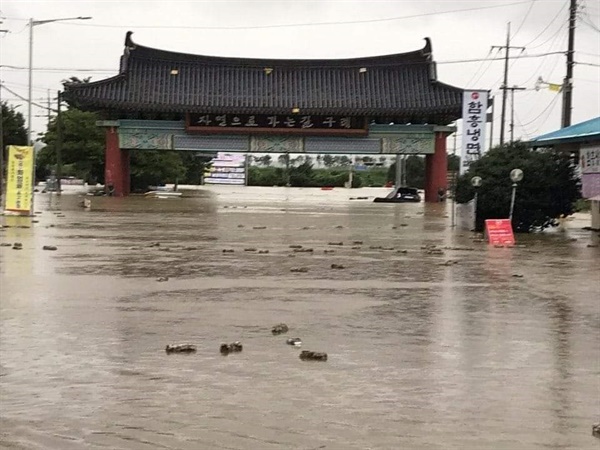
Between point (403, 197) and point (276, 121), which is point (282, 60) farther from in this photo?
point (403, 197)

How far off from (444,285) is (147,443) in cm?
890

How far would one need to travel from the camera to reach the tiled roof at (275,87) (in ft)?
178

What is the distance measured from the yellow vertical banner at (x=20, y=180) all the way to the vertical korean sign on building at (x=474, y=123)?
18468 mm

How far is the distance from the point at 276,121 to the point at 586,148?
29273mm

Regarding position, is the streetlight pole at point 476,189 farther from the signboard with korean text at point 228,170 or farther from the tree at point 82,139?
the signboard with korean text at point 228,170

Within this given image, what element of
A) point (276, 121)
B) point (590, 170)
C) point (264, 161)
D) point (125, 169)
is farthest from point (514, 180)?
point (264, 161)

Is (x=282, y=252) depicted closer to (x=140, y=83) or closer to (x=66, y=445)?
(x=66, y=445)

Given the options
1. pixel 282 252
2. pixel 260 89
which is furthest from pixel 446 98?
pixel 282 252

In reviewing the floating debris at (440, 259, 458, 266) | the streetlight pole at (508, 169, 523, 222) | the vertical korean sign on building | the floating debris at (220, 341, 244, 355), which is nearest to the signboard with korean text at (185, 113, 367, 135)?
the vertical korean sign on building

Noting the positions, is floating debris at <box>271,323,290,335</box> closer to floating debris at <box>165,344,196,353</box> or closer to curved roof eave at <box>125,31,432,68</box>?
floating debris at <box>165,344,196,353</box>

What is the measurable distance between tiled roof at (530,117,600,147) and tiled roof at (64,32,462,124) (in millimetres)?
22199

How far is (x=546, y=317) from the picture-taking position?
1093 centimetres

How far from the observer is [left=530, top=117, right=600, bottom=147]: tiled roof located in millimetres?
27666

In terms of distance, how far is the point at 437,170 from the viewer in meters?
55.8
